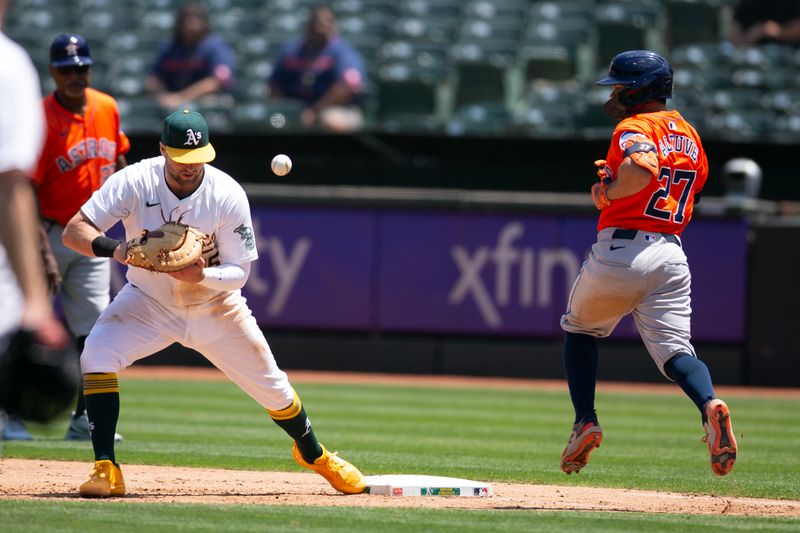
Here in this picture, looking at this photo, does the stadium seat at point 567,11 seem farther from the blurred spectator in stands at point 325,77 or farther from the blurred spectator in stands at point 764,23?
the blurred spectator in stands at point 325,77

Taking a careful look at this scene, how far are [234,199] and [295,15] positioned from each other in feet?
41.6

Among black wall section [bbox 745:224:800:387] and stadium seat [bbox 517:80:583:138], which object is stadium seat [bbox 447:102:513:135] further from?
black wall section [bbox 745:224:800:387]

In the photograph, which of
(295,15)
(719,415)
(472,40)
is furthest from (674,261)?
(295,15)

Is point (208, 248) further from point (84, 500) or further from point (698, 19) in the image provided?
point (698, 19)

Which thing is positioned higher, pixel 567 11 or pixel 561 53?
pixel 567 11

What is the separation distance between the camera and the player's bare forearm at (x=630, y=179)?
18.7ft

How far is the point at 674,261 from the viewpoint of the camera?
19.4 ft

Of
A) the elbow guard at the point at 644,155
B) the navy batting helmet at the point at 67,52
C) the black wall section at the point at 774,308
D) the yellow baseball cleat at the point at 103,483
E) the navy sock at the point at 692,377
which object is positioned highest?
the navy batting helmet at the point at 67,52

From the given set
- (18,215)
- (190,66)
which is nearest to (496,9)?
(190,66)

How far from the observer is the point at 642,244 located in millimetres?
5891

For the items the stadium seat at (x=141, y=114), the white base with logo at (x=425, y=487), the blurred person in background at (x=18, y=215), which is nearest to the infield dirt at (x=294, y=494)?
the white base with logo at (x=425, y=487)

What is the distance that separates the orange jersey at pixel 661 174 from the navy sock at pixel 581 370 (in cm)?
58

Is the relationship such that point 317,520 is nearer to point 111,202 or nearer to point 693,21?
point 111,202

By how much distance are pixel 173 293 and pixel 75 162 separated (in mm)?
2330
